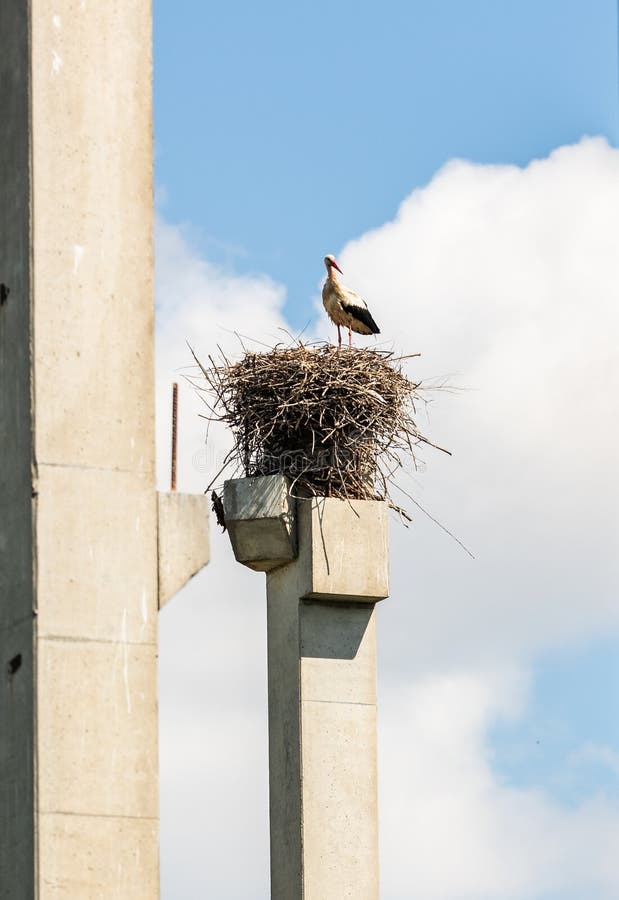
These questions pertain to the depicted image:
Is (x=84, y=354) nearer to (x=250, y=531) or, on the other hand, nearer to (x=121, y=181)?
(x=121, y=181)

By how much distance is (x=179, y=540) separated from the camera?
701 cm

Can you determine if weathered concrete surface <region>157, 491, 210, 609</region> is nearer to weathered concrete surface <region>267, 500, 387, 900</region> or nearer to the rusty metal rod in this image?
the rusty metal rod

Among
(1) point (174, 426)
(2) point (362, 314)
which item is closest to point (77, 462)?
(1) point (174, 426)

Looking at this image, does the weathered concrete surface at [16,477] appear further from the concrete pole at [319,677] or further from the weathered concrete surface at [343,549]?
the weathered concrete surface at [343,549]

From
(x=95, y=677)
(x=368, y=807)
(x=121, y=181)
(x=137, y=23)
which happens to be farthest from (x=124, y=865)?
(x=368, y=807)

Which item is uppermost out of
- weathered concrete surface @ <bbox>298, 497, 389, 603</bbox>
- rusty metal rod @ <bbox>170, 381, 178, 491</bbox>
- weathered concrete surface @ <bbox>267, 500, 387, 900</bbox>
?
rusty metal rod @ <bbox>170, 381, 178, 491</bbox>

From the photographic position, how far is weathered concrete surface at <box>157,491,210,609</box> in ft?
22.7

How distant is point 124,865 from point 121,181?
2.30 meters

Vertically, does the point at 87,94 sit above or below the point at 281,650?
above

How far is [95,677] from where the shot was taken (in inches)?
260

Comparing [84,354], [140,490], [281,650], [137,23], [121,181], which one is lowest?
[281,650]

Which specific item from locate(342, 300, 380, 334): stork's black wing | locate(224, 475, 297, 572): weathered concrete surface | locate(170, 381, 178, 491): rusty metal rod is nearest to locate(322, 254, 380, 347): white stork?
locate(342, 300, 380, 334): stork's black wing

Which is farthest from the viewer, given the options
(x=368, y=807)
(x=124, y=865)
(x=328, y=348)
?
(x=328, y=348)

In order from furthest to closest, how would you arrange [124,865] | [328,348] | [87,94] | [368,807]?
[328,348], [368,807], [87,94], [124,865]
